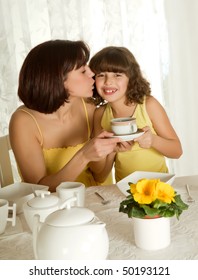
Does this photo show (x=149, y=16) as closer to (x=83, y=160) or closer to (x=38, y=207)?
(x=83, y=160)

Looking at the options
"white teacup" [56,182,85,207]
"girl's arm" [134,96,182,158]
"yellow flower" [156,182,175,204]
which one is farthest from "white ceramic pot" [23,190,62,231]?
"girl's arm" [134,96,182,158]

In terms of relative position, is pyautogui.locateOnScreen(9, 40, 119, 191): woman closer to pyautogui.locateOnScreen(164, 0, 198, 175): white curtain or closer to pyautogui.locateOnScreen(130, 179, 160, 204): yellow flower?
pyautogui.locateOnScreen(130, 179, 160, 204): yellow flower

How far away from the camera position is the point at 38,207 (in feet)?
3.19

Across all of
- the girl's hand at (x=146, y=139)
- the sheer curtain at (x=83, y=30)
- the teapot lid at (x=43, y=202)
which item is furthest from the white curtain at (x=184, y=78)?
the teapot lid at (x=43, y=202)

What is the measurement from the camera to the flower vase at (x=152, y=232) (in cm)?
89

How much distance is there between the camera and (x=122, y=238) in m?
0.98

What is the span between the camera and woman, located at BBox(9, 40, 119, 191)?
1585 millimetres

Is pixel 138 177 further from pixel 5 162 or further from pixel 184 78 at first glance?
pixel 184 78

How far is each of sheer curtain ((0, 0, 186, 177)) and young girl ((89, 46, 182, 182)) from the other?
768 mm

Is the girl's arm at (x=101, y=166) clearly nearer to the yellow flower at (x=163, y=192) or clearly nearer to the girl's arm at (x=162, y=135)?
the girl's arm at (x=162, y=135)

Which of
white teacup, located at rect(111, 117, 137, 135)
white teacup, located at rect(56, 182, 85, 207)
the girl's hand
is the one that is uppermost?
white teacup, located at rect(111, 117, 137, 135)

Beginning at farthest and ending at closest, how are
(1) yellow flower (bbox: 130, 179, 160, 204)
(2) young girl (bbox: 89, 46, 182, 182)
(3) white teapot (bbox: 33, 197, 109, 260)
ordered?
(2) young girl (bbox: 89, 46, 182, 182) → (1) yellow flower (bbox: 130, 179, 160, 204) → (3) white teapot (bbox: 33, 197, 109, 260)

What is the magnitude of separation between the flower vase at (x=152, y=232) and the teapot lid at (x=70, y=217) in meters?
0.16

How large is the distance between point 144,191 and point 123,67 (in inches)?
38.2
